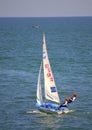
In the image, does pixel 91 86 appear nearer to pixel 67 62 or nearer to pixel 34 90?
pixel 34 90

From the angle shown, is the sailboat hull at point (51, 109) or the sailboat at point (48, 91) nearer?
the sailboat hull at point (51, 109)

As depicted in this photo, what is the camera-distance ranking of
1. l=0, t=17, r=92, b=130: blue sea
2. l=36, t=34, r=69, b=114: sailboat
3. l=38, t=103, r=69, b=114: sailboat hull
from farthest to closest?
1. l=36, t=34, r=69, b=114: sailboat
2. l=38, t=103, r=69, b=114: sailboat hull
3. l=0, t=17, r=92, b=130: blue sea

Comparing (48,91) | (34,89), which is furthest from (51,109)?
(34,89)

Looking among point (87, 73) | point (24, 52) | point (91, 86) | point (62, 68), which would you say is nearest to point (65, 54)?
point (24, 52)

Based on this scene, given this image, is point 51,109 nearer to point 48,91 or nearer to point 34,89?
point 48,91

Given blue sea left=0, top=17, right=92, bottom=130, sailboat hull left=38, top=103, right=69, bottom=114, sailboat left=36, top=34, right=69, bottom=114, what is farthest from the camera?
sailboat left=36, top=34, right=69, bottom=114

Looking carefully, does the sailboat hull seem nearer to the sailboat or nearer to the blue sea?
the sailboat

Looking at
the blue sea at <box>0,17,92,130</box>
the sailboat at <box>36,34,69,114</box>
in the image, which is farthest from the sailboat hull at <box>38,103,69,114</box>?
the blue sea at <box>0,17,92,130</box>

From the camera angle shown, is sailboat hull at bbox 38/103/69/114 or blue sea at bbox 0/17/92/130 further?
sailboat hull at bbox 38/103/69/114

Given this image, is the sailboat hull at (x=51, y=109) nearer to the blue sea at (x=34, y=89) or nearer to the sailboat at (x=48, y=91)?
the sailboat at (x=48, y=91)

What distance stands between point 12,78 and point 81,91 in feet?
45.5

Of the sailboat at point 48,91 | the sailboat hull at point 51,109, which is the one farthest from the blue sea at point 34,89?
the sailboat at point 48,91

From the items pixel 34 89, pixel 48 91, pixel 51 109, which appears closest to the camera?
pixel 51 109

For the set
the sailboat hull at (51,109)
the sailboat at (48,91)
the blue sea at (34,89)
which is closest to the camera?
the blue sea at (34,89)
